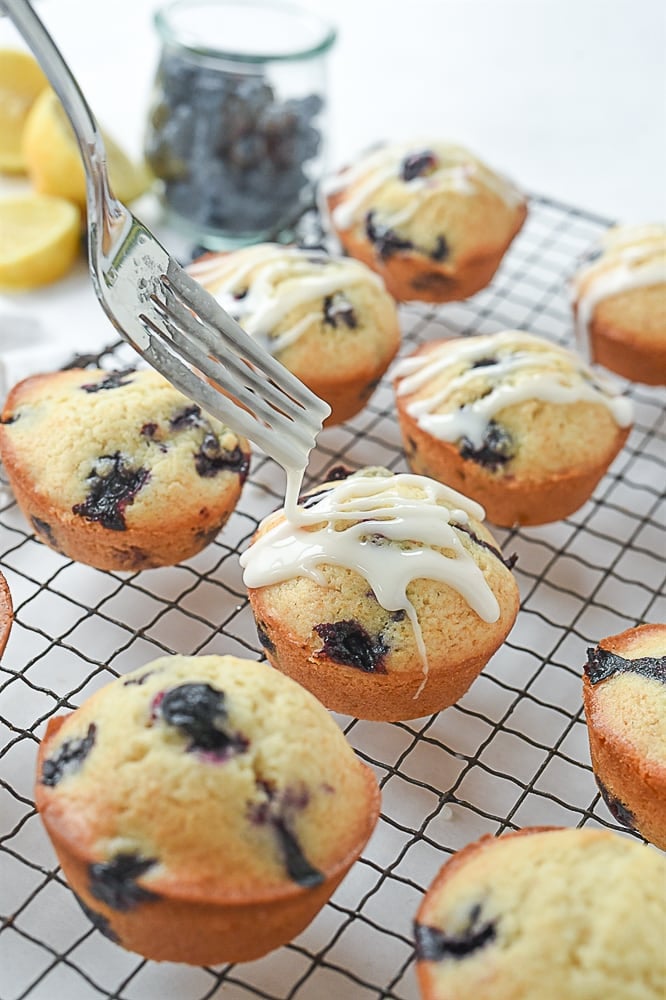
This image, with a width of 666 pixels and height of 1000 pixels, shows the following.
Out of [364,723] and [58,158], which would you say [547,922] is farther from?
[58,158]

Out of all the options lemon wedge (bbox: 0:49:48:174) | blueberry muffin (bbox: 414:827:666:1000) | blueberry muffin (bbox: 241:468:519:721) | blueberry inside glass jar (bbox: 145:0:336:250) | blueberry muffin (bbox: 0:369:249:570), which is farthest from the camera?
lemon wedge (bbox: 0:49:48:174)

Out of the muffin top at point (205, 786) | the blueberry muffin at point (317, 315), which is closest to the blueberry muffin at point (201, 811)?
the muffin top at point (205, 786)

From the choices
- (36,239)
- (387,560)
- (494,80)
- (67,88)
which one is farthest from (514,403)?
(494,80)

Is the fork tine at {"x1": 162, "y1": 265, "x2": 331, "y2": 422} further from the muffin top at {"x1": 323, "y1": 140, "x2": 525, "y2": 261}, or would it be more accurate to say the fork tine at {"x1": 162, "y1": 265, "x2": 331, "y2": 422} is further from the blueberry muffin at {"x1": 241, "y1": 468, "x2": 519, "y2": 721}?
the muffin top at {"x1": 323, "y1": 140, "x2": 525, "y2": 261}

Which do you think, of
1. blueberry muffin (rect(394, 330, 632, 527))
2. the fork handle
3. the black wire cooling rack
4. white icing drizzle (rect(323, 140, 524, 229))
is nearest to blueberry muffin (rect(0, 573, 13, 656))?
the black wire cooling rack

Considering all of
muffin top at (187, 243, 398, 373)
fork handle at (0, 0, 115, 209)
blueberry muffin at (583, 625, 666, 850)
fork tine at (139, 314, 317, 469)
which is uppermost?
fork handle at (0, 0, 115, 209)
